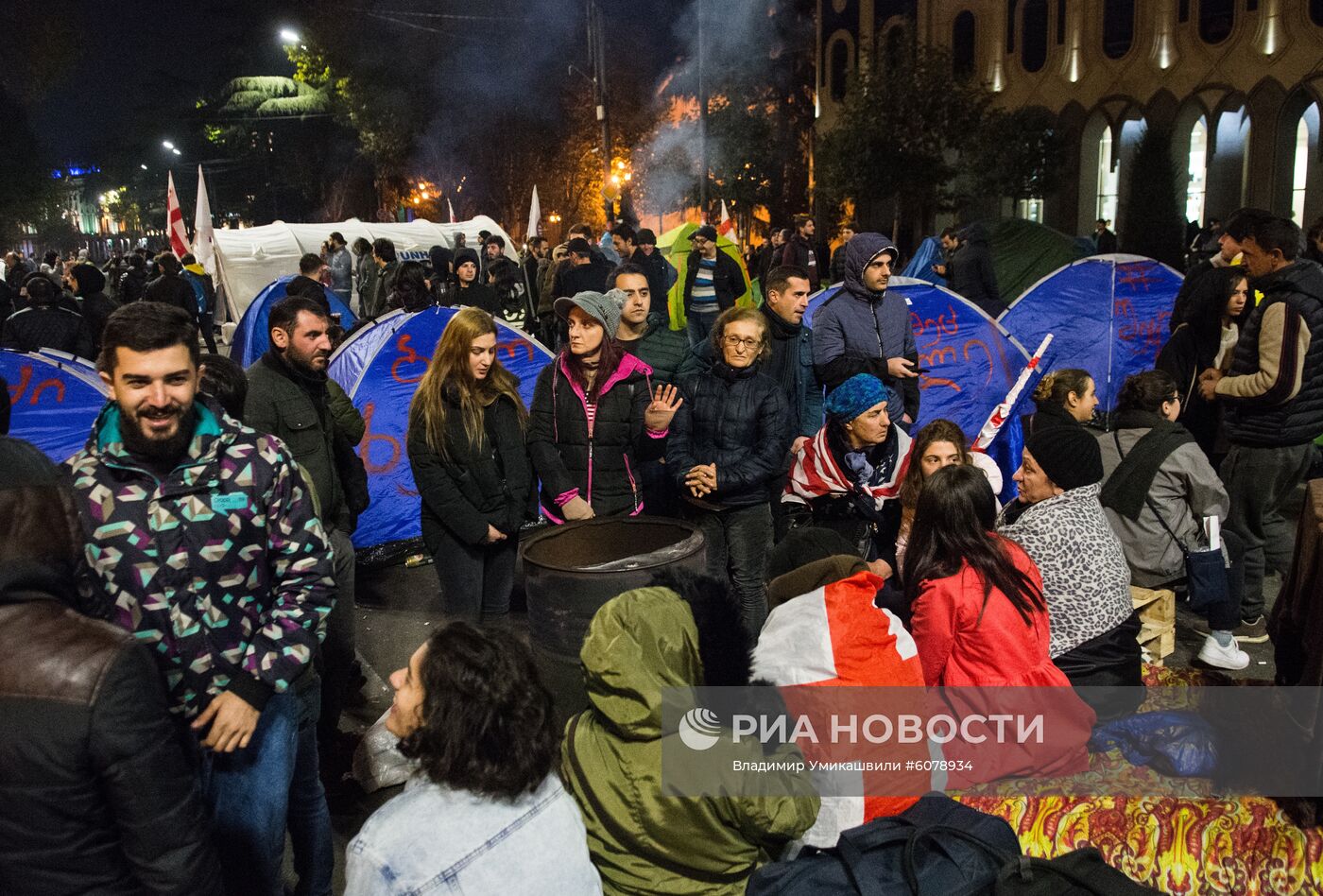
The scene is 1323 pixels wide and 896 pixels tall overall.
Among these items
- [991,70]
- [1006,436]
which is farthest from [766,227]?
[1006,436]

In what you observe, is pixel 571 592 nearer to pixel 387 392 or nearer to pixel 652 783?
pixel 652 783

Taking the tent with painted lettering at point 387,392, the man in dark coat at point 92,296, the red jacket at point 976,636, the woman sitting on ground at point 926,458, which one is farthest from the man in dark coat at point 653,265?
the red jacket at point 976,636

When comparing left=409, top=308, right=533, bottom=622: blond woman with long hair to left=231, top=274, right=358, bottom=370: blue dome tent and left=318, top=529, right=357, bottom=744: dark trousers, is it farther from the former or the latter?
left=231, top=274, right=358, bottom=370: blue dome tent

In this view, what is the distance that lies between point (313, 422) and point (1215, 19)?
27.8 m

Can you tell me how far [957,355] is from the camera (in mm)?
8703

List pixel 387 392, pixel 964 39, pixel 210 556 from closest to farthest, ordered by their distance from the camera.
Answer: pixel 210 556 → pixel 387 392 → pixel 964 39

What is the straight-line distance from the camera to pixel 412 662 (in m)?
2.41

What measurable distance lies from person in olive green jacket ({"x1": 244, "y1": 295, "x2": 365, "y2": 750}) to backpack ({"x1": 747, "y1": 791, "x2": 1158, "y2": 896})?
2.19 m

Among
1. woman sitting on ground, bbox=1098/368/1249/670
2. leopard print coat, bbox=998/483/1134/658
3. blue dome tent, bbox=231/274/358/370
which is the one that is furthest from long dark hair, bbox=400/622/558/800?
blue dome tent, bbox=231/274/358/370

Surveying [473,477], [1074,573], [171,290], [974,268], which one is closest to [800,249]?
[974,268]

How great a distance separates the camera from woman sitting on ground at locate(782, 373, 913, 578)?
486cm

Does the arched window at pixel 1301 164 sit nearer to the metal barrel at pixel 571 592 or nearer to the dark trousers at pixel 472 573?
the dark trousers at pixel 472 573

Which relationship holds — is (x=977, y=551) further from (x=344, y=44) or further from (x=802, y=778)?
(x=344, y=44)

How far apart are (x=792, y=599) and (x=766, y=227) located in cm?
3894
